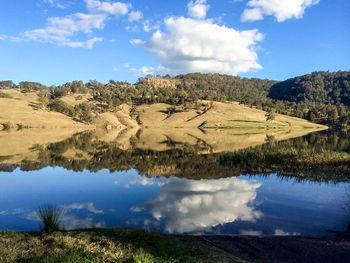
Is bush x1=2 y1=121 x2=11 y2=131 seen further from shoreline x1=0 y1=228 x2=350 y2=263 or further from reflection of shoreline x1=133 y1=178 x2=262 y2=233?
shoreline x1=0 y1=228 x2=350 y2=263

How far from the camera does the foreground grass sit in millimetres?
7891

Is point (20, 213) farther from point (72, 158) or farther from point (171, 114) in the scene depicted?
point (171, 114)

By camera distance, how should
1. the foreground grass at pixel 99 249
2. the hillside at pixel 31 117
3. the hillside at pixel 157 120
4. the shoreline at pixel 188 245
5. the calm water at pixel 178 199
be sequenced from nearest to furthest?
the foreground grass at pixel 99 249, the shoreline at pixel 188 245, the calm water at pixel 178 199, the hillside at pixel 31 117, the hillside at pixel 157 120

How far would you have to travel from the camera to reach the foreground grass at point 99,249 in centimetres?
789

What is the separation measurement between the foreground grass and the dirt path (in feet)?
8.34

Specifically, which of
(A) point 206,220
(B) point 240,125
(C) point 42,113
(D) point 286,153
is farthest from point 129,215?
(C) point 42,113

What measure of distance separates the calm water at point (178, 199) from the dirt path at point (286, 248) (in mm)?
1659

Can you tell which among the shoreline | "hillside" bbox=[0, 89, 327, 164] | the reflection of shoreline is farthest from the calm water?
"hillside" bbox=[0, 89, 327, 164]

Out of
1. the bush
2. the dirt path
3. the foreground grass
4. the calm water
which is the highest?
the bush

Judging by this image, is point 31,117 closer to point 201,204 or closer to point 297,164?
point 297,164

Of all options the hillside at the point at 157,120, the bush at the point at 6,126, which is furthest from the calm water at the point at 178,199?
the bush at the point at 6,126

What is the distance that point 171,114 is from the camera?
172m

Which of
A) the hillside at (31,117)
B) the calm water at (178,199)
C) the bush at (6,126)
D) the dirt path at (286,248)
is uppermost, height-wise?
the hillside at (31,117)

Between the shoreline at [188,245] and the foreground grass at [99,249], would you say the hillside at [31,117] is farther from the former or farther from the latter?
the foreground grass at [99,249]
